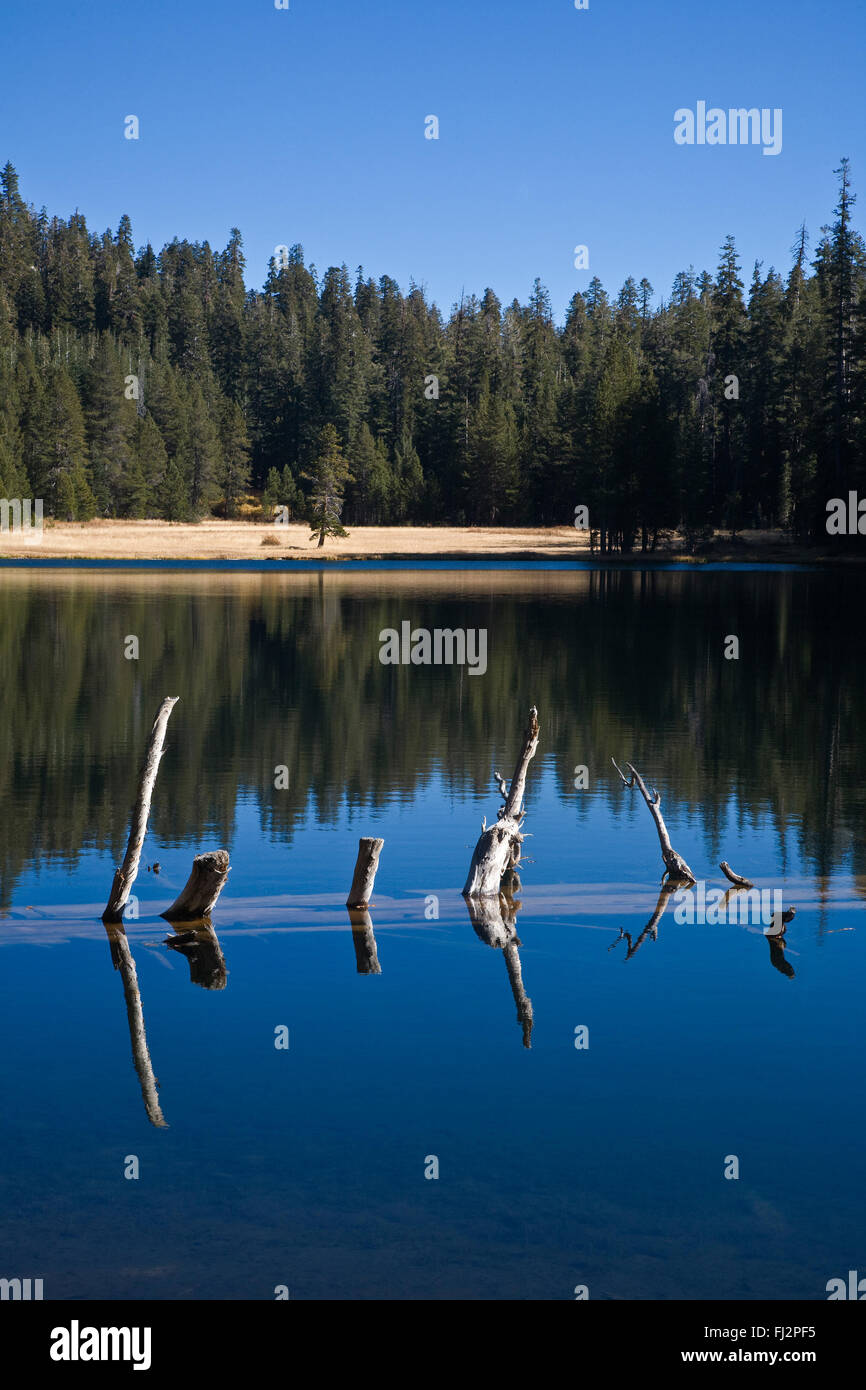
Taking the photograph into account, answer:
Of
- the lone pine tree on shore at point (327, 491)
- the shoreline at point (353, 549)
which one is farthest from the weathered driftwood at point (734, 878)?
the lone pine tree on shore at point (327, 491)

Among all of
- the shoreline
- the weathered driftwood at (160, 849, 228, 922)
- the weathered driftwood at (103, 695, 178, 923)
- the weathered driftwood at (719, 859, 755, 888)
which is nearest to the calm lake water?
the weathered driftwood at (160, 849, 228, 922)

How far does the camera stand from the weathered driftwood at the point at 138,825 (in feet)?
49.0

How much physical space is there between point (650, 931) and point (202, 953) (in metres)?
5.03

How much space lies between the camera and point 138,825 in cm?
1484

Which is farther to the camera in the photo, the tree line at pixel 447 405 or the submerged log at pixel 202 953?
the tree line at pixel 447 405

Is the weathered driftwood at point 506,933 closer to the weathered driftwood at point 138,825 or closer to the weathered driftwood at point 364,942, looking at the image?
the weathered driftwood at point 364,942

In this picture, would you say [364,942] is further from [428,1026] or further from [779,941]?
[779,941]

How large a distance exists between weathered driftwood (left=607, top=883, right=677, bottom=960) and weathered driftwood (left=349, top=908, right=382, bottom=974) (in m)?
2.62

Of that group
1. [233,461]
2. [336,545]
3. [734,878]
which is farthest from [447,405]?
[734,878]

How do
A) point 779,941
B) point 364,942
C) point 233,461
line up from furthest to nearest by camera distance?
point 233,461 < point 779,941 < point 364,942

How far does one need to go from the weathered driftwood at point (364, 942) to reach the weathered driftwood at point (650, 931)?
262cm

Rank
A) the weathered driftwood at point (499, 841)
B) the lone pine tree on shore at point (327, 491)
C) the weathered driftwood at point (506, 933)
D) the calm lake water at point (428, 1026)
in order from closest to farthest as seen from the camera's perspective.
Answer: the calm lake water at point (428, 1026), the weathered driftwood at point (506, 933), the weathered driftwood at point (499, 841), the lone pine tree on shore at point (327, 491)
